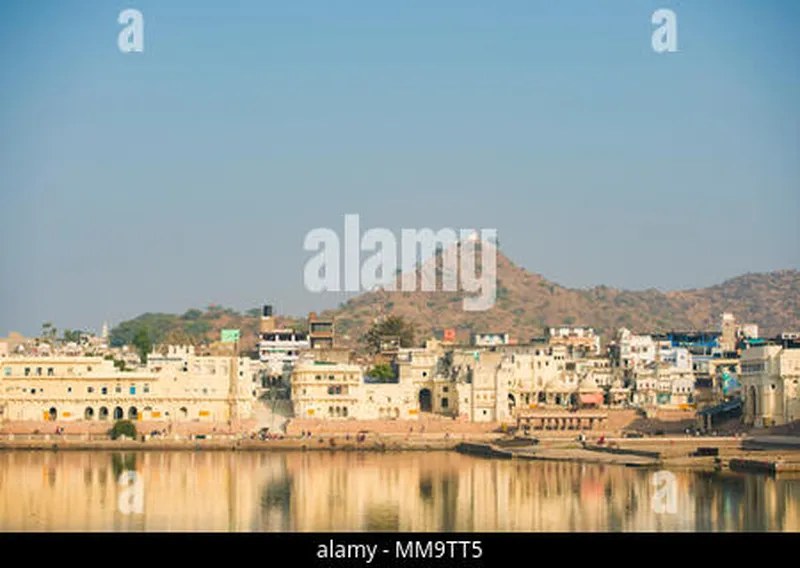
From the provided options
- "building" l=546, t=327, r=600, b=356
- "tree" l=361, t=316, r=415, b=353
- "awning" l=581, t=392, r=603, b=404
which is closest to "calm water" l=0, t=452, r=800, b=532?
"awning" l=581, t=392, r=603, b=404

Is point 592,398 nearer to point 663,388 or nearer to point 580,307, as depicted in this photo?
point 663,388

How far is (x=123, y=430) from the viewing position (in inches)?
2453

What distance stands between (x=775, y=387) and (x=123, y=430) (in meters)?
27.7

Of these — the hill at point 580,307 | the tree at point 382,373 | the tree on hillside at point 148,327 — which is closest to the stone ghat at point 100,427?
the tree at point 382,373

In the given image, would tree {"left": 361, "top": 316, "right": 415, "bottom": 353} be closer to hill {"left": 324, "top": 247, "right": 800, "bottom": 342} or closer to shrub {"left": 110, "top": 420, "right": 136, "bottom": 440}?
shrub {"left": 110, "top": 420, "right": 136, "bottom": 440}

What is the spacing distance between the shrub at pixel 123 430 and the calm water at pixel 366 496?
5.86 metres

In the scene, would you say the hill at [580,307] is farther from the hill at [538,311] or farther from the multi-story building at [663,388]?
the multi-story building at [663,388]

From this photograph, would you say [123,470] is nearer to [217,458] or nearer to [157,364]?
[217,458]

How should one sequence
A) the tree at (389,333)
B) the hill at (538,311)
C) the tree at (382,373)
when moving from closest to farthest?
the tree at (382,373)
the tree at (389,333)
the hill at (538,311)

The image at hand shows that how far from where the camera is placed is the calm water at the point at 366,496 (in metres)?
37.9

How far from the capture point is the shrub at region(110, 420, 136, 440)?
62.2 m

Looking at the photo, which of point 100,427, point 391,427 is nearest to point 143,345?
point 100,427

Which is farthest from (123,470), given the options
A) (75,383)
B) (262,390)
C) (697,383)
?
(697,383)
